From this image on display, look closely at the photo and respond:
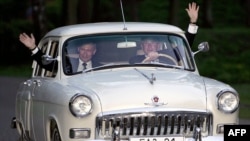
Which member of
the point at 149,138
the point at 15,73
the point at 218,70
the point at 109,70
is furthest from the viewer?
the point at 15,73

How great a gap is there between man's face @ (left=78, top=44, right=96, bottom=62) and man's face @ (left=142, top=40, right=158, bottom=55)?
586mm

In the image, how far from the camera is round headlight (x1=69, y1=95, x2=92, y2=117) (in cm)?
905

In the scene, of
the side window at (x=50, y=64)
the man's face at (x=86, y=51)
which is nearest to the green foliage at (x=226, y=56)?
the side window at (x=50, y=64)

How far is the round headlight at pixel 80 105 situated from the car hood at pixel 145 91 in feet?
0.45

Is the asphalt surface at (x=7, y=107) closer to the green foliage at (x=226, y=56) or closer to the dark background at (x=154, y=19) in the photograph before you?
the dark background at (x=154, y=19)

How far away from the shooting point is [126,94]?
916 cm

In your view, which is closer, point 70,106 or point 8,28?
point 70,106

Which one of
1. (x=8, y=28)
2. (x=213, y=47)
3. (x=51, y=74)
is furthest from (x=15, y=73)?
(x=51, y=74)

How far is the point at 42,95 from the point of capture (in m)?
10.3

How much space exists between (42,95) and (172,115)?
187cm

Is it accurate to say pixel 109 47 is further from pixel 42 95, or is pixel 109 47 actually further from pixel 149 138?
pixel 149 138

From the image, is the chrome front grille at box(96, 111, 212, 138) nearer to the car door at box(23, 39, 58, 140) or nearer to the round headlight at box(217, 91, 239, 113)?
the round headlight at box(217, 91, 239, 113)
